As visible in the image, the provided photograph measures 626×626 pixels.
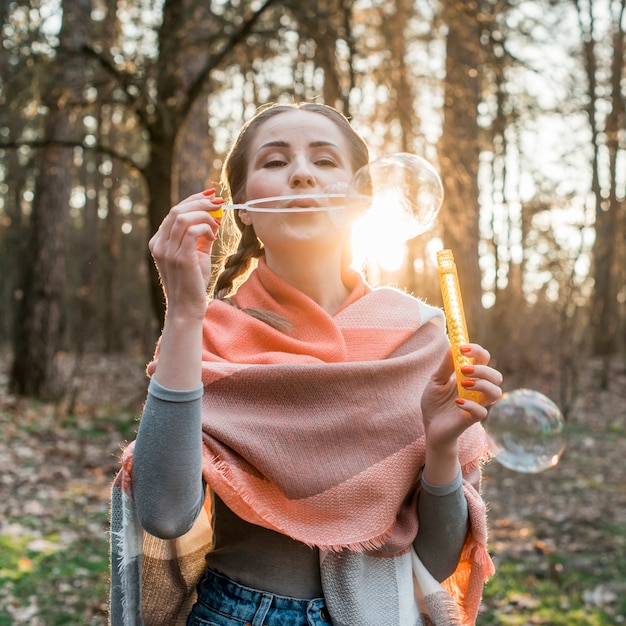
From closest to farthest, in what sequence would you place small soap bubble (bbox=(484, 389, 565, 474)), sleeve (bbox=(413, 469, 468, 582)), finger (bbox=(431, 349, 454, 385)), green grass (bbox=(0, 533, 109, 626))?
finger (bbox=(431, 349, 454, 385)), sleeve (bbox=(413, 469, 468, 582)), small soap bubble (bbox=(484, 389, 565, 474)), green grass (bbox=(0, 533, 109, 626))

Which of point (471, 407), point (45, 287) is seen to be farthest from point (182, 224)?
point (45, 287)

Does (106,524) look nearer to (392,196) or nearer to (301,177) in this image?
(392,196)

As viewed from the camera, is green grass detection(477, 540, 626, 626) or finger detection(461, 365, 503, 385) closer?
finger detection(461, 365, 503, 385)

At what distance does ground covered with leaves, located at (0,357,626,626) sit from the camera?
425 cm

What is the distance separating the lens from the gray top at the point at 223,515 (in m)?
1.39

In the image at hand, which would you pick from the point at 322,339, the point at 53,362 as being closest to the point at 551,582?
the point at 322,339

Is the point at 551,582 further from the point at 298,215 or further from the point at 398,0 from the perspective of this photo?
the point at 398,0

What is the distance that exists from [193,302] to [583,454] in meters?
8.12

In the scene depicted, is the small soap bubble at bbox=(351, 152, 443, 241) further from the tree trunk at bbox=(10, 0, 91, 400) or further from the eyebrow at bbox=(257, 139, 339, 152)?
the tree trunk at bbox=(10, 0, 91, 400)

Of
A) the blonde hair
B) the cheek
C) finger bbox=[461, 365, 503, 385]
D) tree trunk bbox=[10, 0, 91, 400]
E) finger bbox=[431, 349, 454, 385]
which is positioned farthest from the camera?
tree trunk bbox=[10, 0, 91, 400]

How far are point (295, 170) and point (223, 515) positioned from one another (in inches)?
34.2

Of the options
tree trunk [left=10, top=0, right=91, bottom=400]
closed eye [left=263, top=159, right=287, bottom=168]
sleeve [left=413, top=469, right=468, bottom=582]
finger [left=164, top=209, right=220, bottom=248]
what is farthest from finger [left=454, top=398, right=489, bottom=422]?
tree trunk [left=10, top=0, right=91, bottom=400]

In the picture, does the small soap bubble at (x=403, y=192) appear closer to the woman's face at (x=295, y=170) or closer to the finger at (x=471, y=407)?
the woman's face at (x=295, y=170)

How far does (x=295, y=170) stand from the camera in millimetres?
1729
